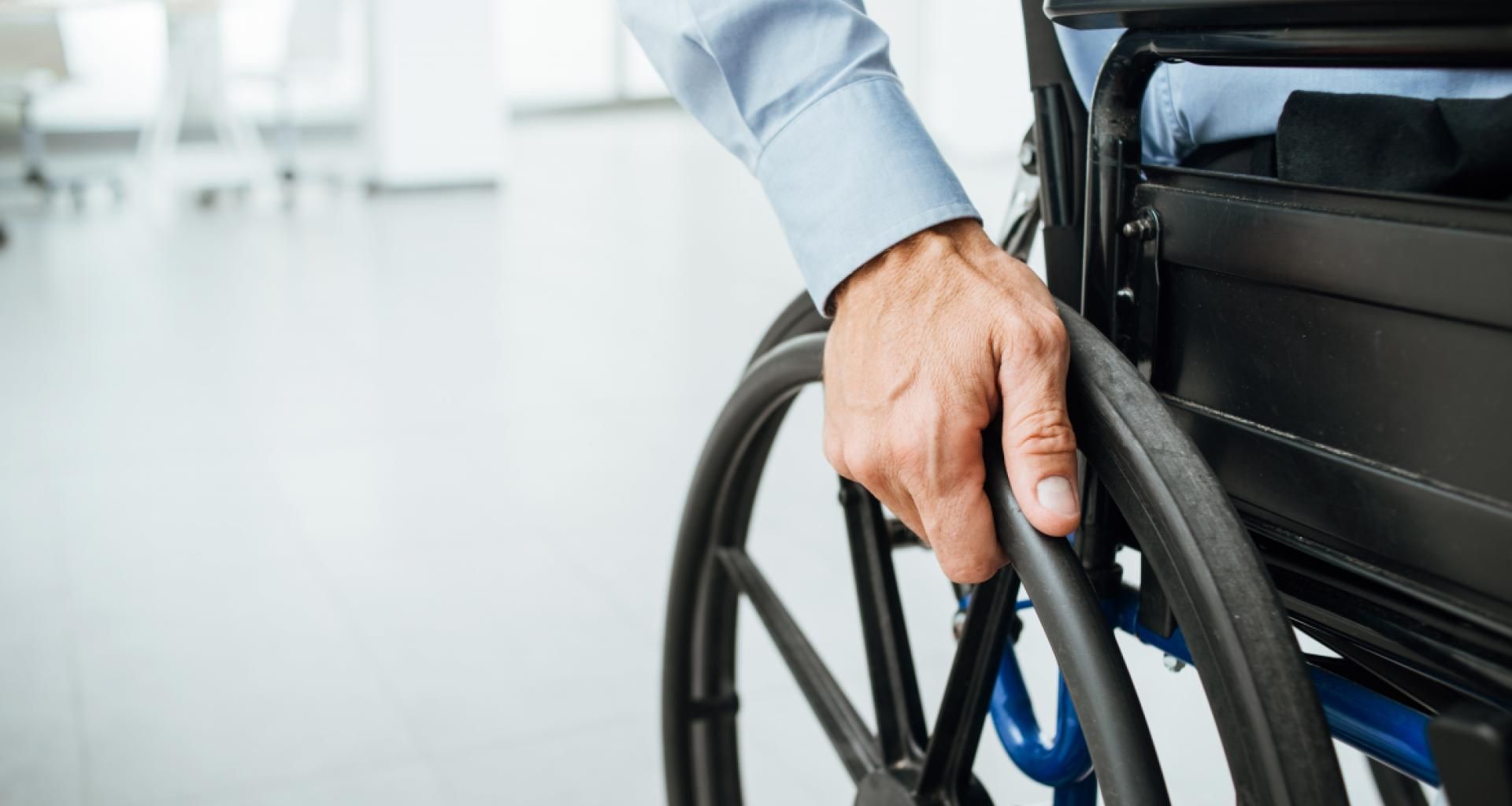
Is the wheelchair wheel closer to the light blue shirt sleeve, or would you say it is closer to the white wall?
the light blue shirt sleeve

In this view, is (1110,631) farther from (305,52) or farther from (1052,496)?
(305,52)

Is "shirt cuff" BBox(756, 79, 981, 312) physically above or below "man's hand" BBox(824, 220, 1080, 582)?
above

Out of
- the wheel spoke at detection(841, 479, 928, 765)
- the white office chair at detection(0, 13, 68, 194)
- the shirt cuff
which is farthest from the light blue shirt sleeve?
the white office chair at detection(0, 13, 68, 194)

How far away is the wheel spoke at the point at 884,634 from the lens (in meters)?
0.82

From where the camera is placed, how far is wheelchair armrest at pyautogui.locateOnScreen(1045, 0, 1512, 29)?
0.43 meters

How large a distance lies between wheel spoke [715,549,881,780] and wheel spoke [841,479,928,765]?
2cm

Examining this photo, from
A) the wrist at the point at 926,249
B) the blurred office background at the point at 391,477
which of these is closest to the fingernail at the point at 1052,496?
the wrist at the point at 926,249

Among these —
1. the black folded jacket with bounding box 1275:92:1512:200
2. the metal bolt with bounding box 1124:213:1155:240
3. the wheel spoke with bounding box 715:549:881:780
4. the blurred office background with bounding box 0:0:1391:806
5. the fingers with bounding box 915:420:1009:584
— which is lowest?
the blurred office background with bounding box 0:0:1391:806

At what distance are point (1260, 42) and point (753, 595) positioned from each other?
0.52 m

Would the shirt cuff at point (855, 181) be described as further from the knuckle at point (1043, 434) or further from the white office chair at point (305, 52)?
the white office chair at point (305, 52)

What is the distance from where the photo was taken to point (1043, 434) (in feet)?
1.76

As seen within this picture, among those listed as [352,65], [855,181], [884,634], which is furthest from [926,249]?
[352,65]

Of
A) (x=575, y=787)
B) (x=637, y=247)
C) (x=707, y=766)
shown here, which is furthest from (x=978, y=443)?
(x=637, y=247)

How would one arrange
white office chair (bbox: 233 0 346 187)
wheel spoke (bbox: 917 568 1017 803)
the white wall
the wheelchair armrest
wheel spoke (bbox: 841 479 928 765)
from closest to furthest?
the wheelchair armrest < wheel spoke (bbox: 917 568 1017 803) < wheel spoke (bbox: 841 479 928 765) < white office chair (bbox: 233 0 346 187) < the white wall
